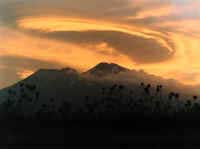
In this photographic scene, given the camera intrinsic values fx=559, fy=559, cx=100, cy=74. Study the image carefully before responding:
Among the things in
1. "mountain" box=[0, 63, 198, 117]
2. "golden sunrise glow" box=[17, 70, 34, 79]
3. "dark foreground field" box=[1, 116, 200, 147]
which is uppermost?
"golden sunrise glow" box=[17, 70, 34, 79]

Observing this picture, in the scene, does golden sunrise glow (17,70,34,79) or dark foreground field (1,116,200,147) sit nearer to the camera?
dark foreground field (1,116,200,147)

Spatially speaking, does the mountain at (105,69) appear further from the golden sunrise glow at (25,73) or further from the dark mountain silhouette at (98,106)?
the golden sunrise glow at (25,73)

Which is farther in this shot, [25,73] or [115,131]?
[25,73]

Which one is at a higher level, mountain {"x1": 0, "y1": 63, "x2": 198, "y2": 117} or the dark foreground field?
mountain {"x1": 0, "y1": 63, "x2": 198, "y2": 117}

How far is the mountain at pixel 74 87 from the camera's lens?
2.93 m

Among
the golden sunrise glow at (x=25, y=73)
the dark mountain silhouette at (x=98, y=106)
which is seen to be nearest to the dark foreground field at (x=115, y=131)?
the dark mountain silhouette at (x=98, y=106)

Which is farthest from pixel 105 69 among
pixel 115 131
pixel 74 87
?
pixel 115 131

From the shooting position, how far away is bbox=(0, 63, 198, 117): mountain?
2.93m

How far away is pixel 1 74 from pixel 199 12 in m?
1.14

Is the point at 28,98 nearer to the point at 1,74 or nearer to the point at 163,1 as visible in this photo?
the point at 1,74

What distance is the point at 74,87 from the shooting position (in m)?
2.96

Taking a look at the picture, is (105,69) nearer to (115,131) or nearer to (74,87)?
(74,87)

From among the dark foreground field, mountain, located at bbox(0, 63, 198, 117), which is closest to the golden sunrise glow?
mountain, located at bbox(0, 63, 198, 117)

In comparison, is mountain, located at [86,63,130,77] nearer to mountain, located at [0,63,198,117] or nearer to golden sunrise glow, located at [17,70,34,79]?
mountain, located at [0,63,198,117]
